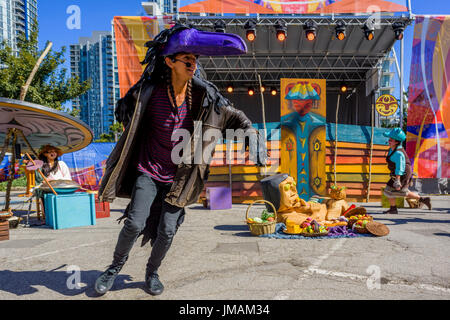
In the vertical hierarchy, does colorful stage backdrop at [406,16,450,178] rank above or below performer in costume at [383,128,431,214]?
above

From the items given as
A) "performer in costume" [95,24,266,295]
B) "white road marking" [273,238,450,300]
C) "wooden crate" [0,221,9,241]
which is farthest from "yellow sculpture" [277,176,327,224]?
"wooden crate" [0,221,9,241]

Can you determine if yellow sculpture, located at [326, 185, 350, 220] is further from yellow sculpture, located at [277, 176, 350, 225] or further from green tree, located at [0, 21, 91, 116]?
green tree, located at [0, 21, 91, 116]

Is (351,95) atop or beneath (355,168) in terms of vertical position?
atop

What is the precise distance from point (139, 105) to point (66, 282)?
175 cm

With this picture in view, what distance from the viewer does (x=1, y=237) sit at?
206 inches

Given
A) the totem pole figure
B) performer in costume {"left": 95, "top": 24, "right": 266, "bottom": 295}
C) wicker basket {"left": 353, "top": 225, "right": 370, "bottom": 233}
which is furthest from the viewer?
the totem pole figure

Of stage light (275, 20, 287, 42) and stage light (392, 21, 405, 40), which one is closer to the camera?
stage light (392, 21, 405, 40)

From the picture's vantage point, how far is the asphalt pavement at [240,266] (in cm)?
272

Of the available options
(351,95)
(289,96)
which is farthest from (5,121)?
(351,95)

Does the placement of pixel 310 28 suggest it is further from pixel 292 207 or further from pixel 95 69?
pixel 95 69

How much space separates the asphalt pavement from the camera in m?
2.72

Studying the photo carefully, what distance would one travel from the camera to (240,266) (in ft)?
11.6

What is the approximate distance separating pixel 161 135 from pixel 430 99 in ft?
39.6
